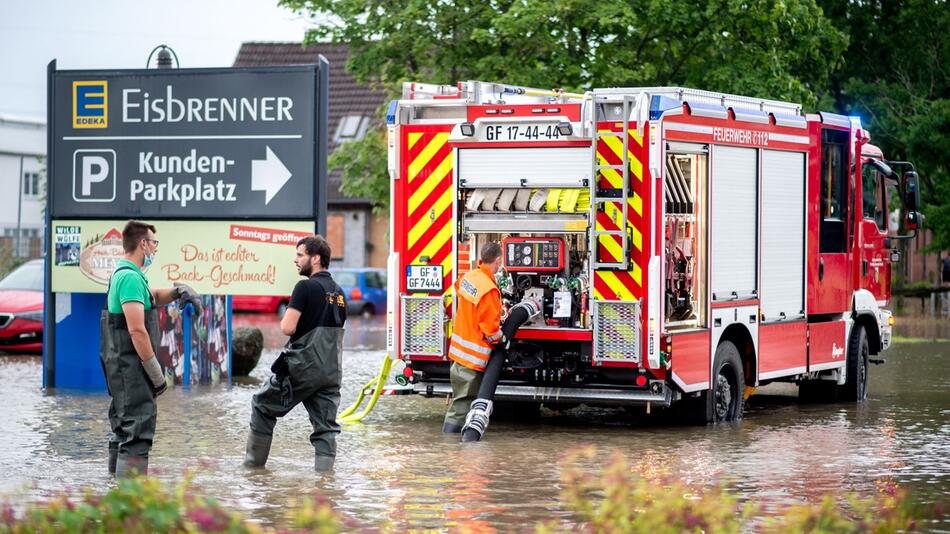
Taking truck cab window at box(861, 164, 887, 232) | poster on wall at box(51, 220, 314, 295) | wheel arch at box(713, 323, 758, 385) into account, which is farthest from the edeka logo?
truck cab window at box(861, 164, 887, 232)

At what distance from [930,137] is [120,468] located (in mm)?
27511

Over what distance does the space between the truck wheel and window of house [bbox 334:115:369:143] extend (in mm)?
32700

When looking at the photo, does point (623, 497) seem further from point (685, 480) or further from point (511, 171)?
point (511, 171)

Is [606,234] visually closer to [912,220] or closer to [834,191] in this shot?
[834,191]

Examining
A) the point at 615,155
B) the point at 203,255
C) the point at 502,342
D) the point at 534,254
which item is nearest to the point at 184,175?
the point at 203,255

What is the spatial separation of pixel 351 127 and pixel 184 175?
105 feet

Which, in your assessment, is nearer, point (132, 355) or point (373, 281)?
point (132, 355)

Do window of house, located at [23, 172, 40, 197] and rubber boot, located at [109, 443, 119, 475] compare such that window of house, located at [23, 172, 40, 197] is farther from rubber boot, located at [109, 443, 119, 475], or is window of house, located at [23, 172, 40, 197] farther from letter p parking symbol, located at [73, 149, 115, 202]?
rubber boot, located at [109, 443, 119, 475]

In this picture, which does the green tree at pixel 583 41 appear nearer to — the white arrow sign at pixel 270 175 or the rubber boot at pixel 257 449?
the white arrow sign at pixel 270 175

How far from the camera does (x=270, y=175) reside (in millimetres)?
18188

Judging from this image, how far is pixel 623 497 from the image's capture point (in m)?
7.16

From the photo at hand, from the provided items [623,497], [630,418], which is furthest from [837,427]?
[623,497]

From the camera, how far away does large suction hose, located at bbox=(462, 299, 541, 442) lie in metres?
13.5

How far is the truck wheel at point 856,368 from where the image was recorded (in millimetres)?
17688
